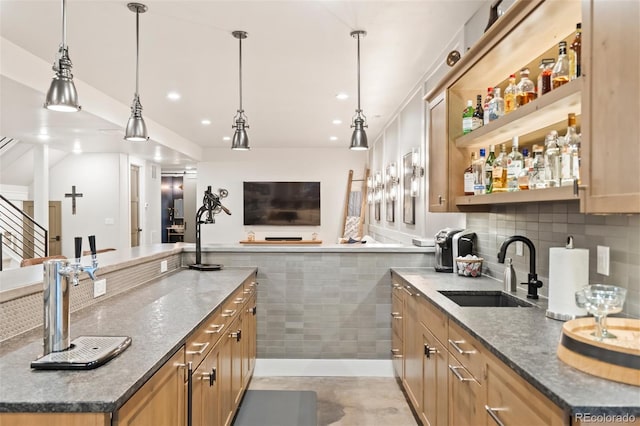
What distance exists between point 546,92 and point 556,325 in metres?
1.01

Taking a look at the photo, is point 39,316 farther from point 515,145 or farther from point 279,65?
point 279,65

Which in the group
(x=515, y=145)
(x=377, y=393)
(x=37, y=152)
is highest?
(x=37, y=152)

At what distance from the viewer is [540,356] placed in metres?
1.50

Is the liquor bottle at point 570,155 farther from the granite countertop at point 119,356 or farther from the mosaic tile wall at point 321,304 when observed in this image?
the mosaic tile wall at point 321,304

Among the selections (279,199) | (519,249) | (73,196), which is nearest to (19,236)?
(73,196)

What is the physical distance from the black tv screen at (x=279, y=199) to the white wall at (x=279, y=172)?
0.14 m

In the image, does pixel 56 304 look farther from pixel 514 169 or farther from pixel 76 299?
pixel 514 169

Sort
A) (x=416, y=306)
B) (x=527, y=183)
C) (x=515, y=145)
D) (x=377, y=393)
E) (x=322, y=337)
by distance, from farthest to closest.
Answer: (x=322, y=337) → (x=377, y=393) → (x=416, y=306) → (x=515, y=145) → (x=527, y=183)

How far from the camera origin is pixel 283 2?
3.12 meters

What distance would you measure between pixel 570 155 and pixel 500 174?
2.20 feet

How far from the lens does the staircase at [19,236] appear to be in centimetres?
827

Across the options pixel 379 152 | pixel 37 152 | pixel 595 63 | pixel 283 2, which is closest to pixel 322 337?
pixel 283 2

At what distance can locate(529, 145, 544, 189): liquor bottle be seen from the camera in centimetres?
211

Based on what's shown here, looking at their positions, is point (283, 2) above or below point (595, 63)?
above
